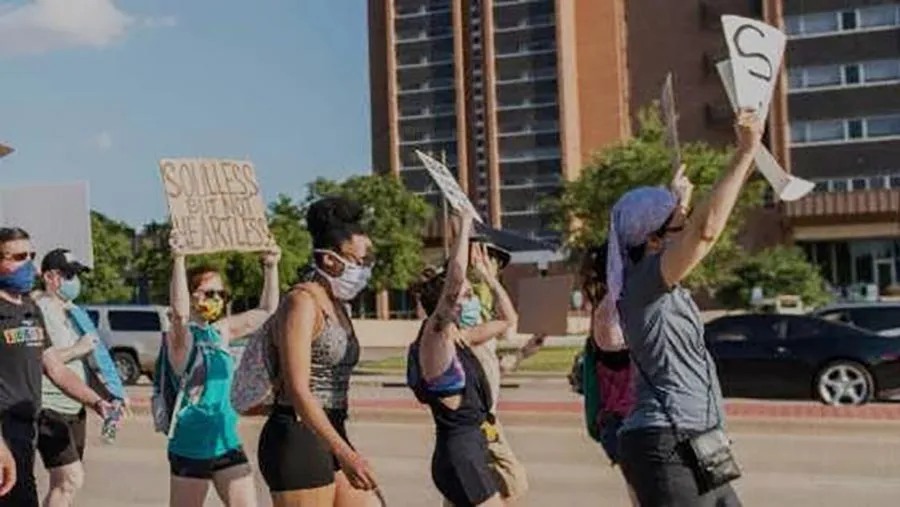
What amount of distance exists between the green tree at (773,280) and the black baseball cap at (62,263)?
5083cm

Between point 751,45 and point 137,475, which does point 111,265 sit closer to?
point 137,475

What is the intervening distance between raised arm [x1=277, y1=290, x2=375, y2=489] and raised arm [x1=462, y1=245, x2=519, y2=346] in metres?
1.66

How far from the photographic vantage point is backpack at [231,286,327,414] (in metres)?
4.91

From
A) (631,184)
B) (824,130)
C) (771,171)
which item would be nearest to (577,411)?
(771,171)

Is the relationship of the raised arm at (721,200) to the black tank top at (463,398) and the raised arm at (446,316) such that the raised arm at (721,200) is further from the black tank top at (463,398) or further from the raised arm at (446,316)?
the black tank top at (463,398)

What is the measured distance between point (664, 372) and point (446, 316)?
1554mm

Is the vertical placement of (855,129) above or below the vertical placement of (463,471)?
above

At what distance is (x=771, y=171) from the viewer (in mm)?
4070

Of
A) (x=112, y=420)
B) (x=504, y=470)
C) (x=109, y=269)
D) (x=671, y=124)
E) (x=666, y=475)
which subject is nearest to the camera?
(x=666, y=475)

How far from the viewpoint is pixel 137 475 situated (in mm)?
11828

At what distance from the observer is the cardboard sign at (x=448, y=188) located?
554cm

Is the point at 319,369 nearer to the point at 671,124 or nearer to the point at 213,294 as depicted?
the point at 671,124

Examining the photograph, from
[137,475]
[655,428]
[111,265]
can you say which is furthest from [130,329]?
[111,265]

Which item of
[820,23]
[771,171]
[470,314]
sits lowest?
[470,314]
